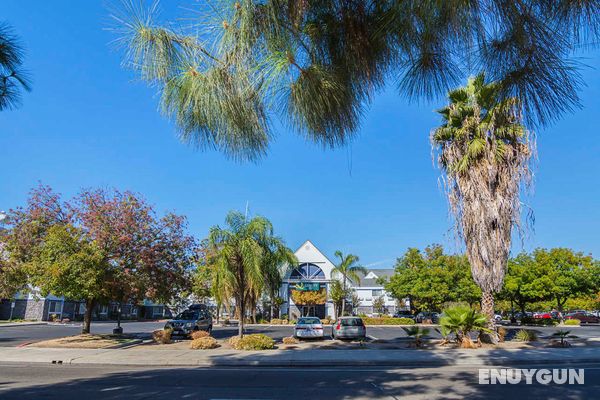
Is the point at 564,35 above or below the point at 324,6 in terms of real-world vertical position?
below

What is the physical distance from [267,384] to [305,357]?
5.47 metres

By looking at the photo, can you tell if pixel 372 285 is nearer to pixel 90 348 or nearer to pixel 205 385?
pixel 90 348

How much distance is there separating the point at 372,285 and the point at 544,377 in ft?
→ 191

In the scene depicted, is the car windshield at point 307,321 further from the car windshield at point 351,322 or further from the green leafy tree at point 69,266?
the green leafy tree at point 69,266

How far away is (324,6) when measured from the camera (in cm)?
355

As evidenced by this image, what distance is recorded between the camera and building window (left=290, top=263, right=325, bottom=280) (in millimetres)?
51750

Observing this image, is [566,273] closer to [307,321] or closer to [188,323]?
[307,321]

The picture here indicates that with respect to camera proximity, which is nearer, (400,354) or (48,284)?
Result: (400,354)

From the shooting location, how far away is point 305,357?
1497 centimetres

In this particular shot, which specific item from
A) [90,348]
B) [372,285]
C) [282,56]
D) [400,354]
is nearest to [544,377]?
[400,354]

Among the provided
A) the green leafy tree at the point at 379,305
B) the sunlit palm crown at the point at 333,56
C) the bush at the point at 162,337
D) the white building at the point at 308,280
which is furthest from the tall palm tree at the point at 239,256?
the green leafy tree at the point at 379,305

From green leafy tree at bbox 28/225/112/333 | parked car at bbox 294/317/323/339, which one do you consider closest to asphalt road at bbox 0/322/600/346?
parked car at bbox 294/317/323/339

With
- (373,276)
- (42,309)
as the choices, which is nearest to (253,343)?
(42,309)

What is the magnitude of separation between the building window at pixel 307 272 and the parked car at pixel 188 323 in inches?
979
